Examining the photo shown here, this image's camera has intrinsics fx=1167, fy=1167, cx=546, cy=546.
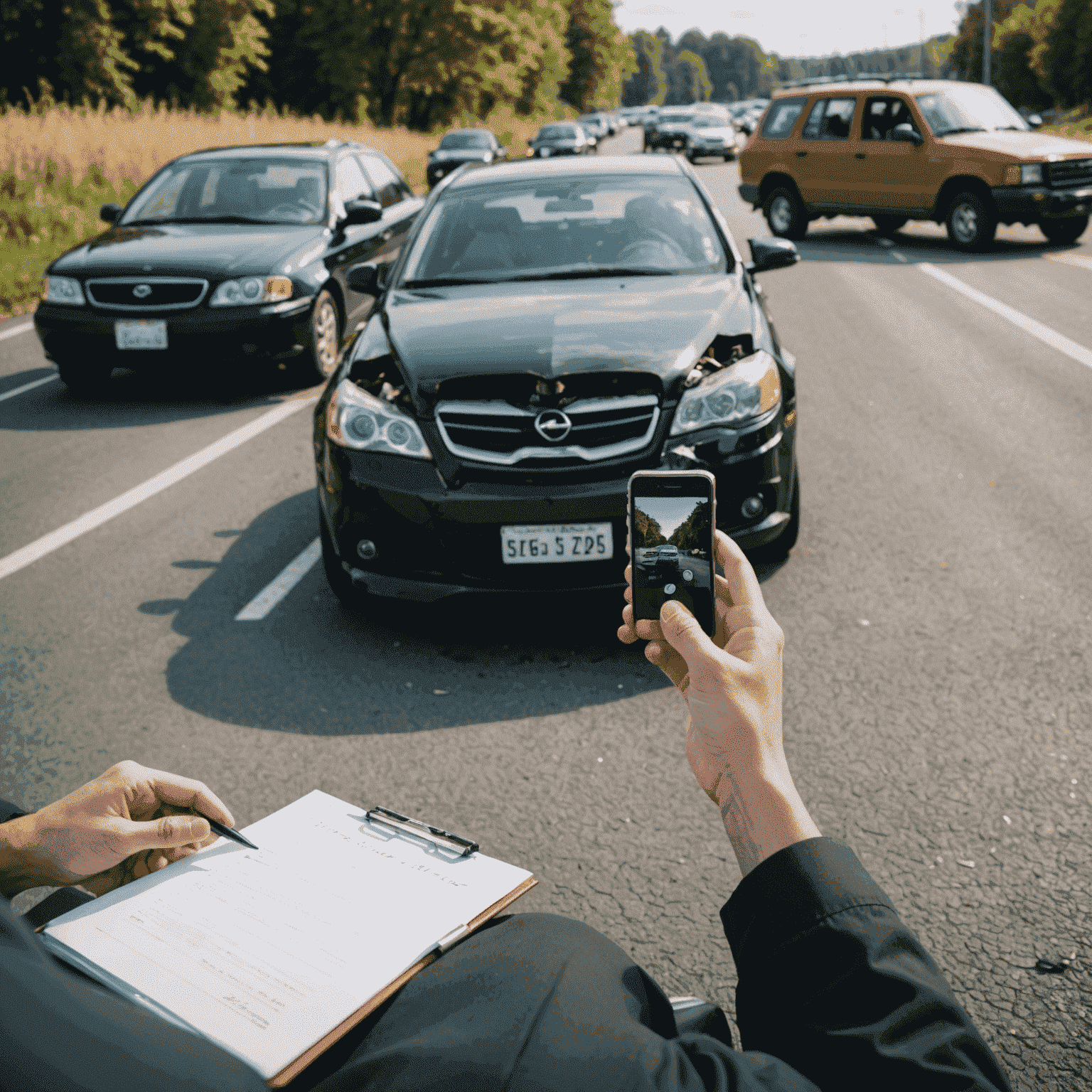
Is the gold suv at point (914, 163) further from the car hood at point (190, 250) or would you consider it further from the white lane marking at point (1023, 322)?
the car hood at point (190, 250)

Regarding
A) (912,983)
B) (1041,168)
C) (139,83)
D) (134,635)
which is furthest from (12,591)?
(139,83)

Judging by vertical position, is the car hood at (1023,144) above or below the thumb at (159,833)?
above

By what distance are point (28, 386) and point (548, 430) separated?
6.73 meters

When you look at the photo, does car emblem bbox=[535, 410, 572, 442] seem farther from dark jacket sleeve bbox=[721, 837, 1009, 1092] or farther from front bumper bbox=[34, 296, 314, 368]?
front bumper bbox=[34, 296, 314, 368]

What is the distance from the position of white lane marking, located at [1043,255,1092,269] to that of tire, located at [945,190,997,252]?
2.47 feet

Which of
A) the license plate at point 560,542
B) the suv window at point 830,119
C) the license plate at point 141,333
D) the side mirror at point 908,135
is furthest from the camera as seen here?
the suv window at point 830,119

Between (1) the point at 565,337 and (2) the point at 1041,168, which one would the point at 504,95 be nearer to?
(2) the point at 1041,168

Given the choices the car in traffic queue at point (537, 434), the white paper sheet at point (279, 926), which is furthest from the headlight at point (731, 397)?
the white paper sheet at point (279, 926)

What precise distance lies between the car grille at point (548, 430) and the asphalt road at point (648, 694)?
2.07ft

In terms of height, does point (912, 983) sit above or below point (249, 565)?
above

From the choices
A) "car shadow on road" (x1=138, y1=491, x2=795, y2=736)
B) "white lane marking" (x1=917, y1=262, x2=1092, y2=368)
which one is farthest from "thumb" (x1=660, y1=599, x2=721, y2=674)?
"white lane marking" (x1=917, y1=262, x2=1092, y2=368)

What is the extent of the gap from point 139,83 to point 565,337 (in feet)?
142

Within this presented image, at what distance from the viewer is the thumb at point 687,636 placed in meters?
1.50

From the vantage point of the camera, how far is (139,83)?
4200 centimetres
